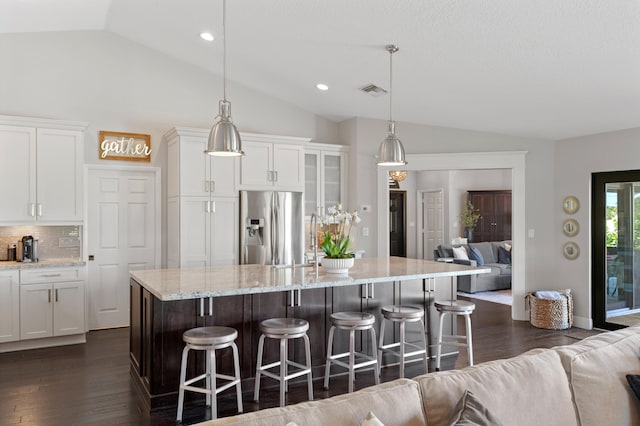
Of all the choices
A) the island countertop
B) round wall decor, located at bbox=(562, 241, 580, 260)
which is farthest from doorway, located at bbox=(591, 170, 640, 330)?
the island countertop

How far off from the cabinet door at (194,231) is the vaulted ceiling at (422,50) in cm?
182

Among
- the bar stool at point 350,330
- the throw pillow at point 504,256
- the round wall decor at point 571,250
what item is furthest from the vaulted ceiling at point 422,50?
the throw pillow at point 504,256

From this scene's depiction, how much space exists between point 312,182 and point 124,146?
8.34 ft

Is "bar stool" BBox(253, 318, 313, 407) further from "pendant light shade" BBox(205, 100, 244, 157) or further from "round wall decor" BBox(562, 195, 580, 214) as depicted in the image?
"round wall decor" BBox(562, 195, 580, 214)

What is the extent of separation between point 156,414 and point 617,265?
5484 mm

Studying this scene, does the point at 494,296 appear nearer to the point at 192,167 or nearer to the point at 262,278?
the point at 192,167

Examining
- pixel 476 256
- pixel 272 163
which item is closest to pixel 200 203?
pixel 272 163

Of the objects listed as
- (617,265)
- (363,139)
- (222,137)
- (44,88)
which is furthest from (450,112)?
(44,88)

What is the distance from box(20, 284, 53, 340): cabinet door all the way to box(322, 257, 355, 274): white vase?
3143 millimetres

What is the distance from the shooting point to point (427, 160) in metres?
6.45

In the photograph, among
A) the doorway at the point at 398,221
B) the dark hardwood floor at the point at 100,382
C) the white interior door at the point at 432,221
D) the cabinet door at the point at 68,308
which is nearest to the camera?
the dark hardwood floor at the point at 100,382

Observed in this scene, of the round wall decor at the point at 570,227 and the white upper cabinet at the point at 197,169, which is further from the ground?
the white upper cabinet at the point at 197,169

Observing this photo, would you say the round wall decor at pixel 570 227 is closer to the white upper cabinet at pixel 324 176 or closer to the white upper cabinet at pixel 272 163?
the white upper cabinet at pixel 324 176

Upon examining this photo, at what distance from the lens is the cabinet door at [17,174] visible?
4863 millimetres
